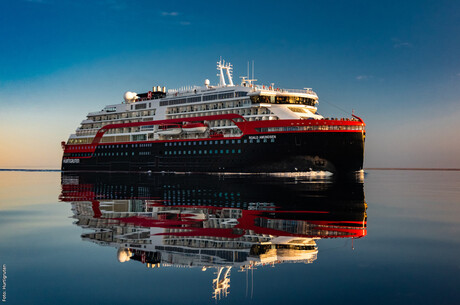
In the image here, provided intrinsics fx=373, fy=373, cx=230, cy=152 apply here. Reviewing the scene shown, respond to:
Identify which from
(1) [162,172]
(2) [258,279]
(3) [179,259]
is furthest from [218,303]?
(1) [162,172]

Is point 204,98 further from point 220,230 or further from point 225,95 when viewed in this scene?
point 220,230

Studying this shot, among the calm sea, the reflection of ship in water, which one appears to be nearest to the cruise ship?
the reflection of ship in water

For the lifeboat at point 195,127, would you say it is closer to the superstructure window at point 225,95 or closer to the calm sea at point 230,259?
the superstructure window at point 225,95

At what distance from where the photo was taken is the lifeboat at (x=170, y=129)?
69375 millimetres

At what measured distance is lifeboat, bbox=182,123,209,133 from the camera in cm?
6531

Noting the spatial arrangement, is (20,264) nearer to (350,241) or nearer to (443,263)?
(350,241)

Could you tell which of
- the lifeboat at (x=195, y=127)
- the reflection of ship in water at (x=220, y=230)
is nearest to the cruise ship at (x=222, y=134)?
the lifeboat at (x=195, y=127)

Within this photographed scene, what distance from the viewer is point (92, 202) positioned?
2452 centimetres

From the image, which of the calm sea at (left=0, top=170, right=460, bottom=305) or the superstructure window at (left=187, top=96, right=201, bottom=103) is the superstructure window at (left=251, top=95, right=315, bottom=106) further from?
the calm sea at (left=0, top=170, right=460, bottom=305)

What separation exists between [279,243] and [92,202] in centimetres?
1653

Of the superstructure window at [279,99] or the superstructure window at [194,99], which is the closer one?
the superstructure window at [279,99]

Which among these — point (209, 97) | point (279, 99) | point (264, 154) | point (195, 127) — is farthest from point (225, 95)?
point (264, 154)

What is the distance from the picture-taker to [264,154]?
56.5 meters

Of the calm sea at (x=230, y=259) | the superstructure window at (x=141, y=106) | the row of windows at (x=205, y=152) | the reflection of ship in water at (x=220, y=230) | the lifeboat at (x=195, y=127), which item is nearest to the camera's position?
the calm sea at (x=230, y=259)
